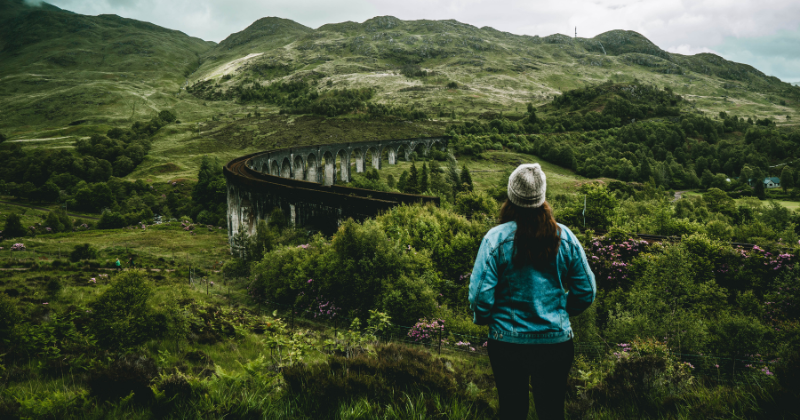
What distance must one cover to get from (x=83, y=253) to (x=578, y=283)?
46.4 metres

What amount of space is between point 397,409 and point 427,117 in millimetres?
134325

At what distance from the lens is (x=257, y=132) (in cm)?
11862

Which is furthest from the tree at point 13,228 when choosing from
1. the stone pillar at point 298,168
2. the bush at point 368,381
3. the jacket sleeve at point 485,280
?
the jacket sleeve at point 485,280

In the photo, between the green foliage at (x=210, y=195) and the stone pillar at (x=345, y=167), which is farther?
the stone pillar at (x=345, y=167)

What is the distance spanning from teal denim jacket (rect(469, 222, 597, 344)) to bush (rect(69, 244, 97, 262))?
146ft

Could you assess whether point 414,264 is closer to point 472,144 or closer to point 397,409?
point 397,409

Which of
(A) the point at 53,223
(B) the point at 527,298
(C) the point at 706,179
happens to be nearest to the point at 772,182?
(C) the point at 706,179

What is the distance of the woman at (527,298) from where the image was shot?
2.76 meters

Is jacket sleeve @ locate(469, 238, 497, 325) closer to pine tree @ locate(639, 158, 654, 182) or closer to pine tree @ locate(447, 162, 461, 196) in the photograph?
pine tree @ locate(447, 162, 461, 196)

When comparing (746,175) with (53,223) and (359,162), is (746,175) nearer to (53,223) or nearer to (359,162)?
(359,162)

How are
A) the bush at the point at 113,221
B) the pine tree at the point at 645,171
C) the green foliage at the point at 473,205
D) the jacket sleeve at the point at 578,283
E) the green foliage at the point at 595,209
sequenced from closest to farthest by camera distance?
1. the jacket sleeve at the point at 578,283
2. the green foliage at the point at 473,205
3. the green foliage at the point at 595,209
4. the bush at the point at 113,221
5. the pine tree at the point at 645,171

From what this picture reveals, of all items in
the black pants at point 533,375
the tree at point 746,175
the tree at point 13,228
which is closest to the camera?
the black pants at point 533,375

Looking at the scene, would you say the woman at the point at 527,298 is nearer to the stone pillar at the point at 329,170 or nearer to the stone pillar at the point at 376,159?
the stone pillar at the point at 329,170

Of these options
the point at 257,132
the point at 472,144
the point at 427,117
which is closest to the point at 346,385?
the point at 472,144
